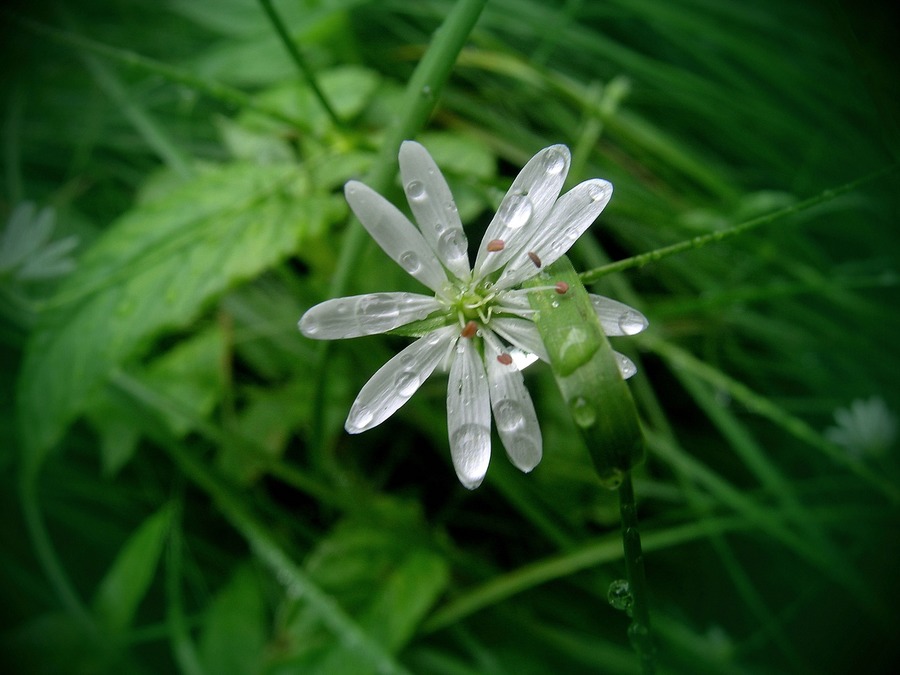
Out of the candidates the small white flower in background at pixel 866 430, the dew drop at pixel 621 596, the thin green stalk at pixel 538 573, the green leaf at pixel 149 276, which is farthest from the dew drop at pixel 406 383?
the small white flower in background at pixel 866 430

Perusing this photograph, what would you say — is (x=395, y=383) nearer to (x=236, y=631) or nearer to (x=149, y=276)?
(x=149, y=276)

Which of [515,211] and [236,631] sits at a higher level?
[515,211]

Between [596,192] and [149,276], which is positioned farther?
[149,276]

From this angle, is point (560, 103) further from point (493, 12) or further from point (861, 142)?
point (861, 142)

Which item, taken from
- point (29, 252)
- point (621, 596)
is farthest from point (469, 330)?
point (29, 252)

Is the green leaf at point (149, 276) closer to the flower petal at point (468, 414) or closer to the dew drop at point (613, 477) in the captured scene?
the flower petal at point (468, 414)

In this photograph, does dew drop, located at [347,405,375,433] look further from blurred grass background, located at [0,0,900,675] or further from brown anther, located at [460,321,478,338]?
blurred grass background, located at [0,0,900,675]
